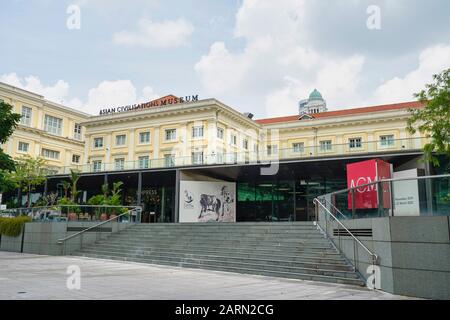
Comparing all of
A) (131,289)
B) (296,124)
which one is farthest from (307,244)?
(296,124)

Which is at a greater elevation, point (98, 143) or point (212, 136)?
point (98, 143)

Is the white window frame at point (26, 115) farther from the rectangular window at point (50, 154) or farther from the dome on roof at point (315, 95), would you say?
the dome on roof at point (315, 95)

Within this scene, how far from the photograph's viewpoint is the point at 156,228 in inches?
886

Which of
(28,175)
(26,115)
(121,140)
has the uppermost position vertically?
(26,115)

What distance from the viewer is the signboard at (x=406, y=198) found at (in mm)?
9656

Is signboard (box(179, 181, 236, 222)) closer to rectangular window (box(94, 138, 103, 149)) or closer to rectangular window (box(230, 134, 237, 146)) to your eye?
rectangular window (box(230, 134, 237, 146))

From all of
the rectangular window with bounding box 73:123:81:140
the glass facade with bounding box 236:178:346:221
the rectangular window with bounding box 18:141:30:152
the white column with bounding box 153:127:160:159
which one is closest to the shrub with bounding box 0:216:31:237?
the glass facade with bounding box 236:178:346:221

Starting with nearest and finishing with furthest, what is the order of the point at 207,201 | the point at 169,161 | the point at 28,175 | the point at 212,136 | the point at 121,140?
the point at 169,161, the point at 207,201, the point at 28,175, the point at 212,136, the point at 121,140

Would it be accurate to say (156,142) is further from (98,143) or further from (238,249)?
(238,249)

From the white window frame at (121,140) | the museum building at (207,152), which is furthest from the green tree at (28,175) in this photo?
the white window frame at (121,140)

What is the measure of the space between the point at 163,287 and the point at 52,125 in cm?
5404

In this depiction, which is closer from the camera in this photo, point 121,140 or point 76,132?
point 121,140

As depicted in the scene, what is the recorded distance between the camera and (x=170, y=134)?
45.5 meters

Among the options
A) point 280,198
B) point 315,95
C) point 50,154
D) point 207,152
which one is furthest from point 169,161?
point 315,95
